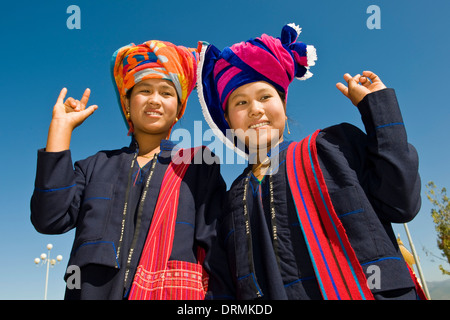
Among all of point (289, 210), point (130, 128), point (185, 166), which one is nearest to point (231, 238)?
point (289, 210)

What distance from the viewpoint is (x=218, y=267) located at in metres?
2.20

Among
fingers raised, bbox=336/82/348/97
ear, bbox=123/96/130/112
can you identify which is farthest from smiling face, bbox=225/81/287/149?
ear, bbox=123/96/130/112

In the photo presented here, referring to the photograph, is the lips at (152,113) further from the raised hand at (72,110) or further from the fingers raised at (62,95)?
the fingers raised at (62,95)

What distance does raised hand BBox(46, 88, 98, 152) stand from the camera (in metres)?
2.38

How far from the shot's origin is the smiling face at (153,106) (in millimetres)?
2867

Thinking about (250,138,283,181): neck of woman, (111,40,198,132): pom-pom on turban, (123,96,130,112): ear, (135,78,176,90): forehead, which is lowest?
(250,138,283,181): neck of woman

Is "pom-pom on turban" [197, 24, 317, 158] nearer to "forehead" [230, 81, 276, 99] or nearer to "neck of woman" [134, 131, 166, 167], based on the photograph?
"forehead" [230, 81, 276, 99]

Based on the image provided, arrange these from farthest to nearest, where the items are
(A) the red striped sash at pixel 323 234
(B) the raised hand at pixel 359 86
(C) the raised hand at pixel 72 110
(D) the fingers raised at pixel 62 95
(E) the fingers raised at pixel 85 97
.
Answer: (E) the fingers raised at pixel 85 97 → (D) the fingers raised at pixel 62 95 → (C) the raised hand at pixel 72 110 → (B) the raised hand at pixel 359 86 → (A) the red striped sash at pixel 323 234

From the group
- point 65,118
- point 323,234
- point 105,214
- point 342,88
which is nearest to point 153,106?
point 65,118

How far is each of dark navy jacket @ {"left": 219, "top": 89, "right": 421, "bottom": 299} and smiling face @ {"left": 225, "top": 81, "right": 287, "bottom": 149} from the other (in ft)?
1.43

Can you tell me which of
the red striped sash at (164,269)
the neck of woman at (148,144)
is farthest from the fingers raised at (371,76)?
the neck of woman at (148,144)

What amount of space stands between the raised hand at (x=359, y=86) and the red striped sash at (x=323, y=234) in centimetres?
41
